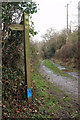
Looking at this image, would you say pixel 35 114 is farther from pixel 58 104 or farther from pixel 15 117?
pixel 58 104

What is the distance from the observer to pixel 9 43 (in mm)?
4289

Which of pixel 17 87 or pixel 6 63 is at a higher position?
pixel 6 63

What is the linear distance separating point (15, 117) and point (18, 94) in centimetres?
86

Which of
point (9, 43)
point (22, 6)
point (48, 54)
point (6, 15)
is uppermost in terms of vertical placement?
point (22, 6)

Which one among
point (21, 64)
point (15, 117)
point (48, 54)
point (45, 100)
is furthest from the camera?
point (48, 54)

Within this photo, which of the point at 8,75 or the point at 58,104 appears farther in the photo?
the point at 58,104

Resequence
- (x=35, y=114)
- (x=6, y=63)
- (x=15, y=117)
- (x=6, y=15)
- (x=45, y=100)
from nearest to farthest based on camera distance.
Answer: (x=15, y=117), (x=35, y=114), (x=6, y=15), (x=6, y=63), (x=45, y=100)

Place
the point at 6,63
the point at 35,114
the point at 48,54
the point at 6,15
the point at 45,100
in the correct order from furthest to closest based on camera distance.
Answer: the point at 48,54, the point at 45,100, the point at 6,63, the point at 6,15, the point at 35,114

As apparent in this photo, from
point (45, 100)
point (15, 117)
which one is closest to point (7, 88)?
point (15, 117)

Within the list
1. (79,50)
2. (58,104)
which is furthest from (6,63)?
(79,50)

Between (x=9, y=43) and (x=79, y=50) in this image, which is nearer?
(x=9, y=43)

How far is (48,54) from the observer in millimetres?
38625

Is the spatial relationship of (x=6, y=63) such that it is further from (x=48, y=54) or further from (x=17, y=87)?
(x=48, y=54)

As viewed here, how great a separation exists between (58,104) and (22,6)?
12.1ft
